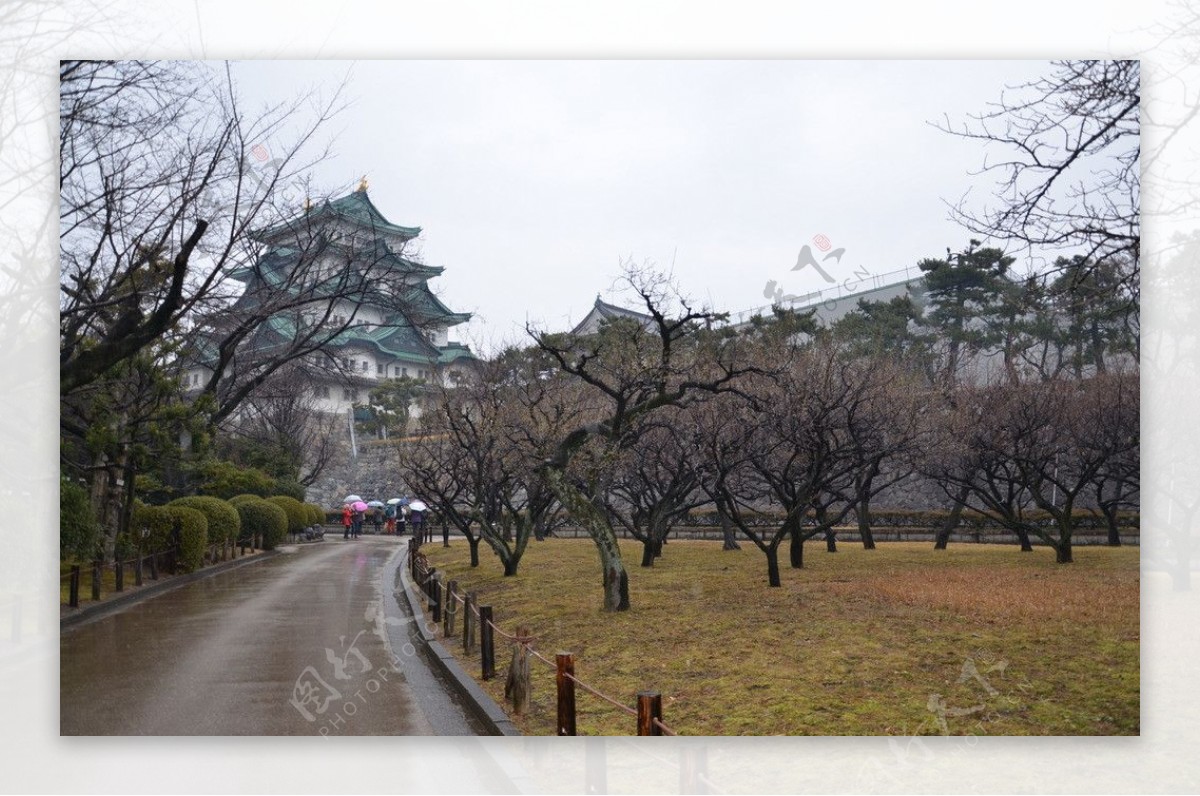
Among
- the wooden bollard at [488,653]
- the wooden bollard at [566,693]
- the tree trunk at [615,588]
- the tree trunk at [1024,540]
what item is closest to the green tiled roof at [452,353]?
the tree trunk at [615,588]

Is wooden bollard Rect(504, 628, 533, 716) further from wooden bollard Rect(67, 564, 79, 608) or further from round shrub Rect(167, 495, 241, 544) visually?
round shrub Rect(167, 495, 241, 544)

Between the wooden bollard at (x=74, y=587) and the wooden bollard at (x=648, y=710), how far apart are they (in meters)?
6.07

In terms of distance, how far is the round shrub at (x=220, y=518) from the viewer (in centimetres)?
1415

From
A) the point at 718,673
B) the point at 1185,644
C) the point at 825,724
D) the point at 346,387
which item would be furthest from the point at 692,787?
the point at 346,387

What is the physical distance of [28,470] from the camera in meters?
6.72

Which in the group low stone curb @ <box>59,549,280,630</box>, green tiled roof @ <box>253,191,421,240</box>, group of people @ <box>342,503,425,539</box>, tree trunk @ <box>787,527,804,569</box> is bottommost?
group of people @ <box>342,503,425,539</box>

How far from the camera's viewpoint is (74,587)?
8.59 m

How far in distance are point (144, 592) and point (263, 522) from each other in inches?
207

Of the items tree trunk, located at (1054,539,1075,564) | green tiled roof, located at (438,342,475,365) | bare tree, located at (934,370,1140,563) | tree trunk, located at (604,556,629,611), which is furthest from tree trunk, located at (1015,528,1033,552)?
green tiled roof, located at (438,342,475,365)

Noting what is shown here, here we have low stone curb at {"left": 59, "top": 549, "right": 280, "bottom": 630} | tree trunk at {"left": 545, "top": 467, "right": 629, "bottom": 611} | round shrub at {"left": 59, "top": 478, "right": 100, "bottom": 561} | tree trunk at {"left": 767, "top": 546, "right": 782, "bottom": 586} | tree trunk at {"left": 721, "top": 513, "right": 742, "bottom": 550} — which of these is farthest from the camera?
tree trunk at {"left": 721, "top": 513, "right": 742, "bottom": 550}

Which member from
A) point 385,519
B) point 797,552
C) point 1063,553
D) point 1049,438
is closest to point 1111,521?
point 1063,553

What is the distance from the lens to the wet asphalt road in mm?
6082

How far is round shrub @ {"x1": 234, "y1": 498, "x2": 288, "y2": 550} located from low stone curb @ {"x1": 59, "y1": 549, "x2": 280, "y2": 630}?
40 centimetres

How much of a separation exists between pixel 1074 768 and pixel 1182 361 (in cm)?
269
